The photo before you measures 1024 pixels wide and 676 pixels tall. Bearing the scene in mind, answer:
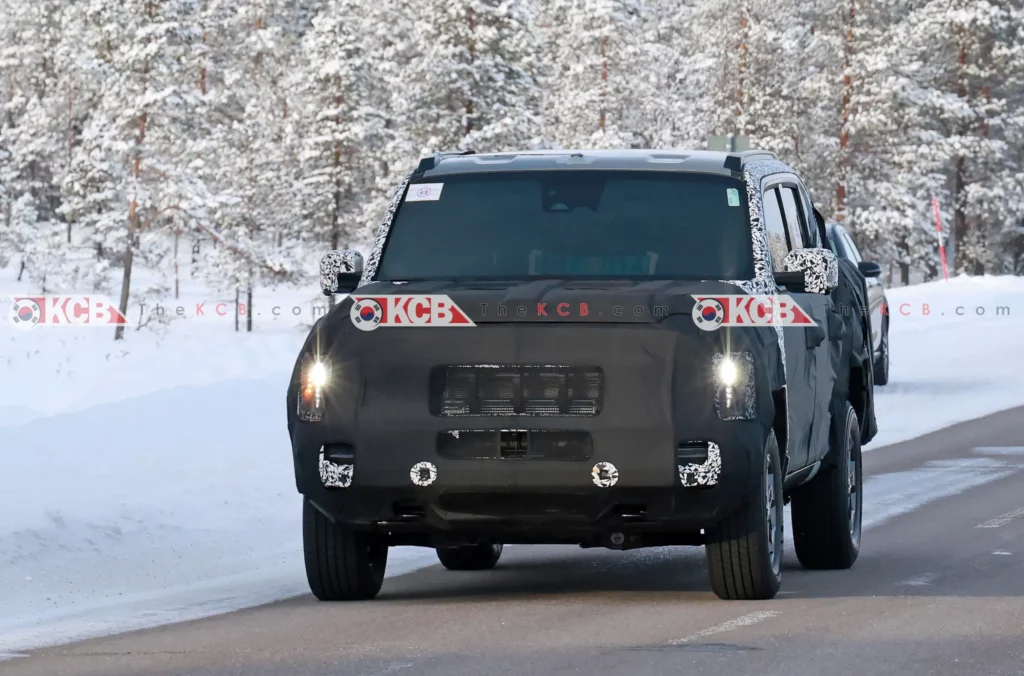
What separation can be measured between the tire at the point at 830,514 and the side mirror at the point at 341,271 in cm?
269

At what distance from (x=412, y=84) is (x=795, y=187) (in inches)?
2013

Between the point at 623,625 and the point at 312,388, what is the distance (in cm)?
165

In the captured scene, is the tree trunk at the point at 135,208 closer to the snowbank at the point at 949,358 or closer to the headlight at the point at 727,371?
the snowbank at the point at 949,358

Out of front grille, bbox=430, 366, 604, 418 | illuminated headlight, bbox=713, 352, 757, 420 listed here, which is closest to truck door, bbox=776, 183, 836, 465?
illuminated headlight, bbox=713, 352, 757, 420

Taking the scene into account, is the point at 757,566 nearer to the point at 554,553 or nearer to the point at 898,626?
the point at 898,626

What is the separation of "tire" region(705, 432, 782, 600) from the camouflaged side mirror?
3.02 ft

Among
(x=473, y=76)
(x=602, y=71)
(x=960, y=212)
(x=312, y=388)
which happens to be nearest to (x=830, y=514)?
(x=312, y=388)

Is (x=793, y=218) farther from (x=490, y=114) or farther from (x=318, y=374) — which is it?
(x=490, y=114)

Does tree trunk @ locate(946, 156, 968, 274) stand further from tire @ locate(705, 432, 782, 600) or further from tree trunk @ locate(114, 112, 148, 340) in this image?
tire @ locate(705, 432, 782, 600)

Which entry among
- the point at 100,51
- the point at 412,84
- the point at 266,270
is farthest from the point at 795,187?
the point at 266,270

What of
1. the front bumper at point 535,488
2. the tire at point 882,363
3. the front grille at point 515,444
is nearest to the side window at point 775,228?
the front bumper at point 535,488

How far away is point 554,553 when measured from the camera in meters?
11.3

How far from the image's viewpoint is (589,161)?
9.62 meters

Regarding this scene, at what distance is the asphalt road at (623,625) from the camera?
7121 mm
